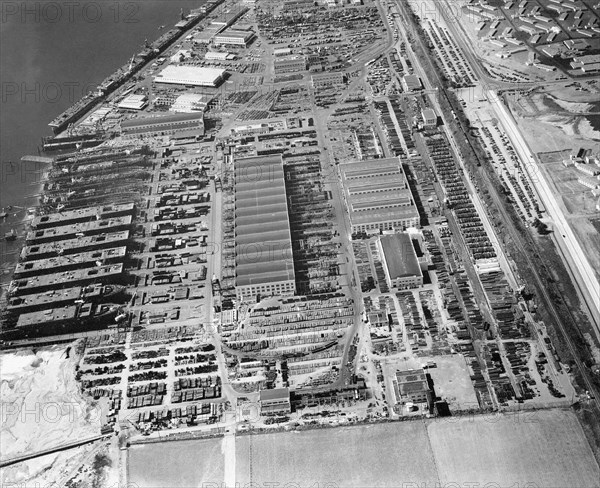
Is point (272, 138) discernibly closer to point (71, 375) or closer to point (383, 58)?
point (383, 58)

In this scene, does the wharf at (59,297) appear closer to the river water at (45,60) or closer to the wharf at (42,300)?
the wharf at (42,300)

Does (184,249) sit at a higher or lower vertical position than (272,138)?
lower

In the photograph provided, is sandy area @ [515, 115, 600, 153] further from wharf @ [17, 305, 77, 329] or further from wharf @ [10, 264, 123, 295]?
wharf @ [17, 305, 77, 329]

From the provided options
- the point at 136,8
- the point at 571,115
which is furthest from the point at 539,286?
the point at 136,8

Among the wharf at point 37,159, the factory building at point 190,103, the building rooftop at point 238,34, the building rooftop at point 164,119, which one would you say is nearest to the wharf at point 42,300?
the wharf at point 37,159

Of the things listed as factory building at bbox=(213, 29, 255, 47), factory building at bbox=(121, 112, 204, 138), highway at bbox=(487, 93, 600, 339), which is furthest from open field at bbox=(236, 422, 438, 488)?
factory building at bbox=(213, 29, 255, 47)

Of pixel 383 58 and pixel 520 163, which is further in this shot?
pixel 383 58
